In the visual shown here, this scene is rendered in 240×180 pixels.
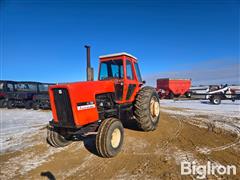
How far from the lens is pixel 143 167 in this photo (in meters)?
3.50

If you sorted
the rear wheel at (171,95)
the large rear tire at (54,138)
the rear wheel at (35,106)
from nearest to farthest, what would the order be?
the large rear tire at (54,138)
the rear wheel at (35,106)
the rear wheel at (171,95)

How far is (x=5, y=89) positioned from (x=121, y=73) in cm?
1568

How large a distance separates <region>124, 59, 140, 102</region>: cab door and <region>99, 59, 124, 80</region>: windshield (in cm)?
22

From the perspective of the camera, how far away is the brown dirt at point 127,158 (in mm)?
3336

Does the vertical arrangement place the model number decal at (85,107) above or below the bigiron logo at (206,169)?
above

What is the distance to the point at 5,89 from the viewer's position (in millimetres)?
16906

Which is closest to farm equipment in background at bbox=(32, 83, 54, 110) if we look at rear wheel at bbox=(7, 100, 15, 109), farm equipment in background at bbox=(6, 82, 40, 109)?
farm equipment in background at bbox=(6, 82, 40, 109)

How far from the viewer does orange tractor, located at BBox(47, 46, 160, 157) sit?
3912mm

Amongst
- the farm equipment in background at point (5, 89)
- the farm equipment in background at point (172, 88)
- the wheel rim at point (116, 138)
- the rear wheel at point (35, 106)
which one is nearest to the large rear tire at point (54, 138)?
the wheel rim at point (116, 138)

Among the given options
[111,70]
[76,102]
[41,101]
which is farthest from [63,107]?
[41,101]

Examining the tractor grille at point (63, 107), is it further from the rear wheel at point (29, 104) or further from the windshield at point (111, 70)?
the rear wheel at point (29, 104)

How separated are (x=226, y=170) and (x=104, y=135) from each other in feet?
7.89

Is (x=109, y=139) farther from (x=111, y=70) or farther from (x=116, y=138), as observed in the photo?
(x=111, y=70)

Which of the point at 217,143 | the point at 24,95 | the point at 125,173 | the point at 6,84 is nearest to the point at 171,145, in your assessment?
the point at 217,143
